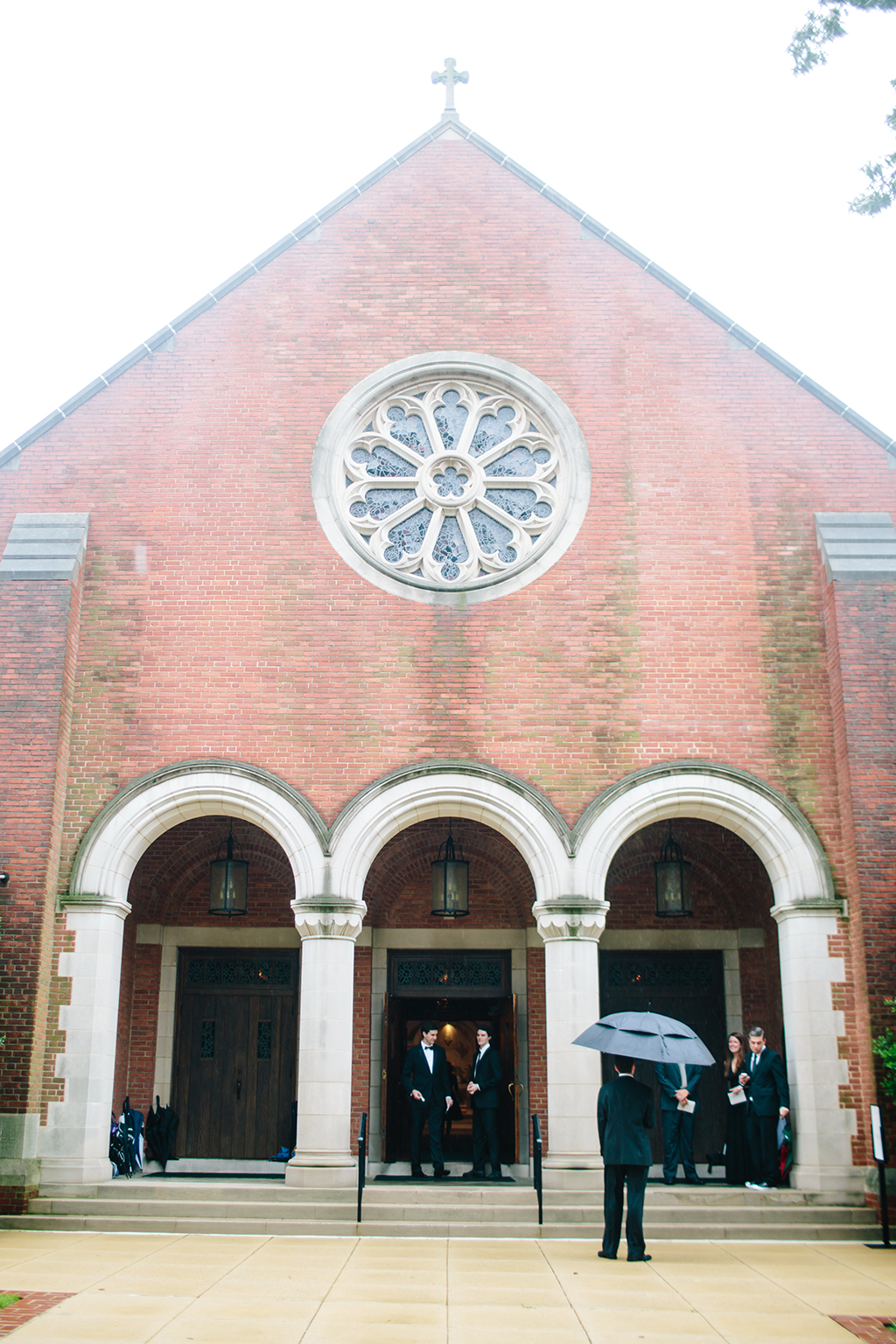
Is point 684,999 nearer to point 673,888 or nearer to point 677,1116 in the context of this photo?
point 673,888

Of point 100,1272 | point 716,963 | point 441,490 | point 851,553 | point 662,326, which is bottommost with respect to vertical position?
point 100,1272

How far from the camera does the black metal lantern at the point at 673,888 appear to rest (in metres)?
12.1

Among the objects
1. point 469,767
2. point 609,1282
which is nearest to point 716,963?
point 469,767

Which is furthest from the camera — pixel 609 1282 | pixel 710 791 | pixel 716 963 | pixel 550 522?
pixel 716 963

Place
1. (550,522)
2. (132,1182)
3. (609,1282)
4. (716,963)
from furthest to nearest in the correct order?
(716,963)
(550,522)
(132,1182)
(609,1282)

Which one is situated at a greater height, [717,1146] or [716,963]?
[716,963]

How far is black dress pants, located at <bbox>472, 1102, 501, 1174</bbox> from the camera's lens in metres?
11.4

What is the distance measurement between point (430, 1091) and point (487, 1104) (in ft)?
1.97

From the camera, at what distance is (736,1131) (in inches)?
426

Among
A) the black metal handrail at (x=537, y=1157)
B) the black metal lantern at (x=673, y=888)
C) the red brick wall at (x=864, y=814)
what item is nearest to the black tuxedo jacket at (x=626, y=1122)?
the black metal handrail at (x=537, y=1157)

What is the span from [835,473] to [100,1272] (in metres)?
9.96

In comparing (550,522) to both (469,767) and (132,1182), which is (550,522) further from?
(132,1182)

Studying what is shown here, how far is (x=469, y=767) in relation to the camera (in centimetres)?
1119

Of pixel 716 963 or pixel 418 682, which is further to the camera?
pixel 716 963
